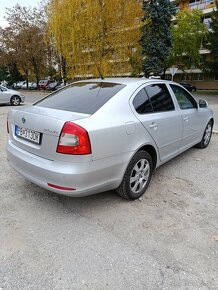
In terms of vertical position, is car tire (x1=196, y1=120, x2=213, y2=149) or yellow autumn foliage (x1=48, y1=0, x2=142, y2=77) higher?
yellow autumn foliage (x1=48, y1=0, x2=142, y2=77)

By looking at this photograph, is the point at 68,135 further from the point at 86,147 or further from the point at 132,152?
the point at 132,152

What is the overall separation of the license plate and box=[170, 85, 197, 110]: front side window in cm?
250

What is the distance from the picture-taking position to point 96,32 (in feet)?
51.3

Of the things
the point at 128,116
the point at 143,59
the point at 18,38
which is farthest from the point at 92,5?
the point at 18,38

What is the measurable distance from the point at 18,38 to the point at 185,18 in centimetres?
2070

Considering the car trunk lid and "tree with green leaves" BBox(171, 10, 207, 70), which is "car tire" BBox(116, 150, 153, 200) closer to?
the car trunk lid

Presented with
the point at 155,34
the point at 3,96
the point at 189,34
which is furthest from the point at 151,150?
the point at 189,34

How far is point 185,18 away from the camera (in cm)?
2938

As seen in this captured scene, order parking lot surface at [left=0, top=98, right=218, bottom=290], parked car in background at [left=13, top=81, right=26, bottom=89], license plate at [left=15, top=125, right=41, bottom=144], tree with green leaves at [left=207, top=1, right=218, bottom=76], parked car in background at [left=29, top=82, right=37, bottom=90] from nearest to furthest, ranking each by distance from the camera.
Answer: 1. parking lot surface at [left=0, top=98, right=218, bottom=290]
2. license plate at [left=15, top=125, right=41, bottom=144]
3. tree with green leaves at [left=207, top=1, right=218, bottom=76]
4. parked car in background at [left=29, top=82, right=37, bottom=90]
5. parked car in background at [left=13, top=81, right=26, bottom=89]

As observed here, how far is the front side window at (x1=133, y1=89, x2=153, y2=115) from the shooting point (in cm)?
316

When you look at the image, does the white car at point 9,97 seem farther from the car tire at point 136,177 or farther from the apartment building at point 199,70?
the apartment building at point 199,70

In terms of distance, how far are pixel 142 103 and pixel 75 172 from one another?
1415 millimetres

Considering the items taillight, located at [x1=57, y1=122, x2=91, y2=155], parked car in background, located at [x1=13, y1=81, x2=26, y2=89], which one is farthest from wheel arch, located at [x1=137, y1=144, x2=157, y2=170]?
parked car in background, located at [x1=13, y1=81, x2=26, y2=89]

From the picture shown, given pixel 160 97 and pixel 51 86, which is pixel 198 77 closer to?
pixel 51 86
